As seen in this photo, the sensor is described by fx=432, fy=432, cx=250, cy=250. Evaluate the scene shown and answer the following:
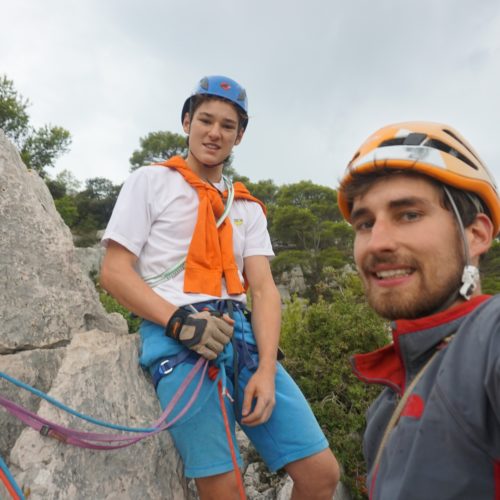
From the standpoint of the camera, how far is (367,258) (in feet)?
4.85

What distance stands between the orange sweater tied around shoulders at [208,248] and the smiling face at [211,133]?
0.13 meters

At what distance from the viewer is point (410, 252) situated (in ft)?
4.56

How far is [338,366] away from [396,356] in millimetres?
3607

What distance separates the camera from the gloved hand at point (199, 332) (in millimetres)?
2244

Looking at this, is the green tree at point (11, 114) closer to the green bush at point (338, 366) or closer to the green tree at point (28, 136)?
the green tree at point (28, 136)

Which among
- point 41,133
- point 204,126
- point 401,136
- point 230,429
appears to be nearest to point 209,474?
point 230,429

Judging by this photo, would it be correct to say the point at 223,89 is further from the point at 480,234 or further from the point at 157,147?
the point at 157,147

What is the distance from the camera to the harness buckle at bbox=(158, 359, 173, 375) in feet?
7.67

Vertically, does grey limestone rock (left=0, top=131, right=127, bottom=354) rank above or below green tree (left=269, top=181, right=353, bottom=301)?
below

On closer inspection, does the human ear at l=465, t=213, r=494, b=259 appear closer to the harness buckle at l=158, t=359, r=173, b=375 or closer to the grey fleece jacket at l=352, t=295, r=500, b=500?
the grey fleece jacket at l=352, t=295, r=500, b=500

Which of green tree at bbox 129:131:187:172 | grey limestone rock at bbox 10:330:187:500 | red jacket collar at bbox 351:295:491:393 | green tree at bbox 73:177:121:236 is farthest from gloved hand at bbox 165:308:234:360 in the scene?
green tree at bbox 129:131:187:172

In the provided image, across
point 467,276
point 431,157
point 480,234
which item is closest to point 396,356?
point 467,276

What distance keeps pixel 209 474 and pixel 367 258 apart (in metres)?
1.41

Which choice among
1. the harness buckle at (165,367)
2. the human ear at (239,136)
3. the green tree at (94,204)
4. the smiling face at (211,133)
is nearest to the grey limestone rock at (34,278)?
the harness buckle at (165,367)
